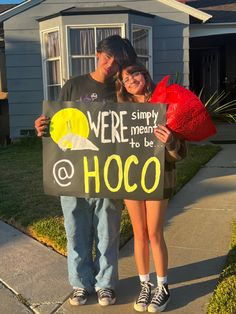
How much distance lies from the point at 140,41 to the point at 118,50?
8.08 meters

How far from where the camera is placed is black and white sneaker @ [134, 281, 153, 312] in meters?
3.15

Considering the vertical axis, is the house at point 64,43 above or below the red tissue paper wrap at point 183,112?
above

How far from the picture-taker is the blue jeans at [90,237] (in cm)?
320

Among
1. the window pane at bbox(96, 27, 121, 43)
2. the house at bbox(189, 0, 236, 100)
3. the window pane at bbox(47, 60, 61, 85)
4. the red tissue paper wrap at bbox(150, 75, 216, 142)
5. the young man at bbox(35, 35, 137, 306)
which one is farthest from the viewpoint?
the house at bbox(189, 0, 236, 100)

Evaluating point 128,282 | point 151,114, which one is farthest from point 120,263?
point 151,114

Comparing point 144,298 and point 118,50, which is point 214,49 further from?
point 144,298

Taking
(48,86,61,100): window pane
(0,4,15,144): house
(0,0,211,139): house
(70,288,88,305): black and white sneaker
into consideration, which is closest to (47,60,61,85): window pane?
(0,0,211,139): house

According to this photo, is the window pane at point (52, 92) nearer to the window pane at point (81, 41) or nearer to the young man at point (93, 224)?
the window pane at point (81, 41)

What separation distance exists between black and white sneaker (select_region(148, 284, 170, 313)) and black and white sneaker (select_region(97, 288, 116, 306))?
11.3 inches

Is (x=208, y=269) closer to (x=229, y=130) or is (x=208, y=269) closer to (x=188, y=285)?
(x=188, y=285)

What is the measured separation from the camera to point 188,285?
11.6ft

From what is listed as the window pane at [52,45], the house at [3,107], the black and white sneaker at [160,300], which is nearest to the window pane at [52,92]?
the window pane at [52,45]

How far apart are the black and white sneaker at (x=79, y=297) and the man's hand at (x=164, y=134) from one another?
128 cm

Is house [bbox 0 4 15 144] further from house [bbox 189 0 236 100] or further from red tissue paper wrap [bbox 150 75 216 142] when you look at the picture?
red tissue paper wrap [bbox 150 75 216 142]
